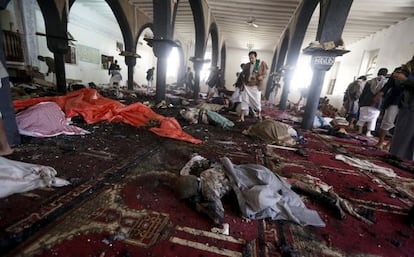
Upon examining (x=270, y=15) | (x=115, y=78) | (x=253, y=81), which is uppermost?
(x=270, y=15)

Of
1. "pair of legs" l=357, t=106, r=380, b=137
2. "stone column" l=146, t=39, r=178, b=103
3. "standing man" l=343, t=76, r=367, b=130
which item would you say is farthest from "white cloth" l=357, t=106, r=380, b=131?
"stone column" l=146, t=39, r=178, b=103

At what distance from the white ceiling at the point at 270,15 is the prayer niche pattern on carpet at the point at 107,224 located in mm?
8829

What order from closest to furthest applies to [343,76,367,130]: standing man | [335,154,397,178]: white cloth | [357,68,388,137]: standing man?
[335,154,397,178]: white cloth < [357,68,388,137]: standing man < [343,76,367,130]: standing man

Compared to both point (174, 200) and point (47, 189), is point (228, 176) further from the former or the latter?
point (47, 189)

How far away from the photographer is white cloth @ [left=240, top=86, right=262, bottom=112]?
5.65 metres

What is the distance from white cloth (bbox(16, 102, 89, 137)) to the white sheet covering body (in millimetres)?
2830

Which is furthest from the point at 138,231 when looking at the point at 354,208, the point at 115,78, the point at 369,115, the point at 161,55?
the point at 115,78

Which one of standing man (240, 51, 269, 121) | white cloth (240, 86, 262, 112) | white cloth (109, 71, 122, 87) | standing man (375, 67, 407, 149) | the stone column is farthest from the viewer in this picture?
white cloth (109, 71, 122, 87)

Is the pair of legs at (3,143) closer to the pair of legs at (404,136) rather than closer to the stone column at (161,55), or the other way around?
the stone column at (161,55)

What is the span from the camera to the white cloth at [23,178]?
66.1 inches

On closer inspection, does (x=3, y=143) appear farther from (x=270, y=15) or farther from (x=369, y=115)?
(x=270, y=15)

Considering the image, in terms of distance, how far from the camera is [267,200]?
5.67ft

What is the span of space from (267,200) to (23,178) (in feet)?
6.79

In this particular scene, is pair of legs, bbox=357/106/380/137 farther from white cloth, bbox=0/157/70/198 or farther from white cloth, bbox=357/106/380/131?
white cloth, bbox=0/157/70/198
